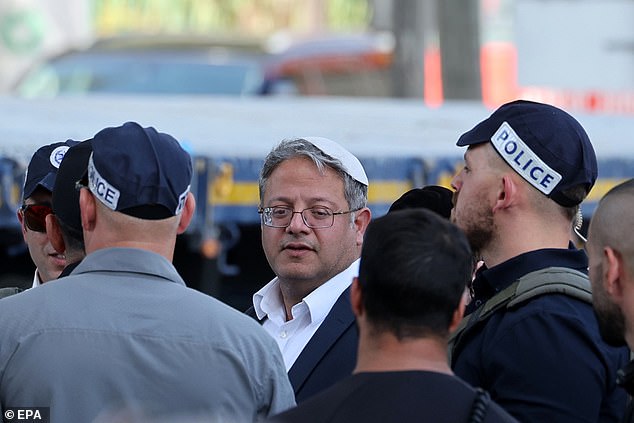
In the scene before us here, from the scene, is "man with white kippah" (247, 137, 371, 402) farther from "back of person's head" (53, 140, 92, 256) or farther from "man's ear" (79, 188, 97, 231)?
"man's ear" (79, 188, 97, 231)

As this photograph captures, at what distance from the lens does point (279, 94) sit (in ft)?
40.8

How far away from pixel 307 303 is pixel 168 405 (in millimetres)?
1046

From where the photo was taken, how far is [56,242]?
332 cm

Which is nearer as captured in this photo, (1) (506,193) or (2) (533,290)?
(2) (533,290)

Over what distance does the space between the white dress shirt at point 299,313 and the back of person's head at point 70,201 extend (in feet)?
2.45

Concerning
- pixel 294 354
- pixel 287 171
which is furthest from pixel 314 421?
pixel 287 171

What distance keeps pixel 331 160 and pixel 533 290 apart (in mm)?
911

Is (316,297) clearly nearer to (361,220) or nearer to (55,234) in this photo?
(361,220)

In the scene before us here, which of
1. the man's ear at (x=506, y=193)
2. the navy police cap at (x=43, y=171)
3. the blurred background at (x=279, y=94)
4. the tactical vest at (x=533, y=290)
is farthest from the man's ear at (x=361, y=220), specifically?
the blurred background at (x=279, y=94)

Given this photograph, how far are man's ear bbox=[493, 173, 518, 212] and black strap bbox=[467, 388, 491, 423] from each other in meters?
1.05

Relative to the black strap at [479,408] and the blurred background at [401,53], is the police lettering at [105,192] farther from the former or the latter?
the blurred background at [401,53]

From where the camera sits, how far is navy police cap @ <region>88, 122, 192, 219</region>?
2.93m

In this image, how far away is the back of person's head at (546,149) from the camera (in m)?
3.50

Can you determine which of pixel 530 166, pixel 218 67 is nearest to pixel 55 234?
pixel 530 166
